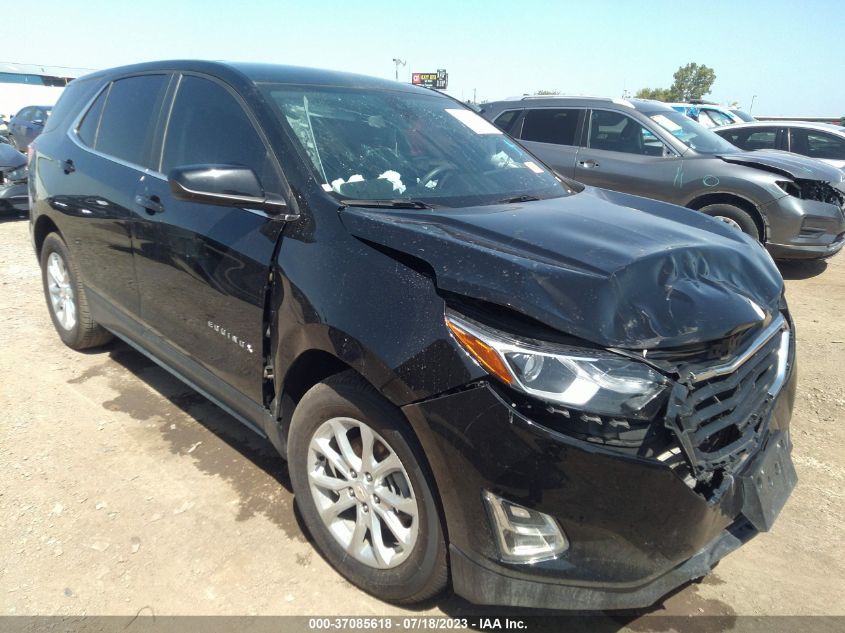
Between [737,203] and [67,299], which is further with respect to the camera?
[737,203]

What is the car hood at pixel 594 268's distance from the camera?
1751 millimetres

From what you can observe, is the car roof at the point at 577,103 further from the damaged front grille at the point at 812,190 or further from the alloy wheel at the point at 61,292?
the alloy wheel at the point at 61,292

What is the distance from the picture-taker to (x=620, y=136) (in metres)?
7.41

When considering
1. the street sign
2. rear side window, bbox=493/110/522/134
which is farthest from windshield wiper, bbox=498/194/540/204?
the street sign

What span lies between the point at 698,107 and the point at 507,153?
13190mm

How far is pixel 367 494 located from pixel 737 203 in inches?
238

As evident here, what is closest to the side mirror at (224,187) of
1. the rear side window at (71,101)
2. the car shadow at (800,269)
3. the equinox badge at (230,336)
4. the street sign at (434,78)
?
the equinox badge at (230,336)

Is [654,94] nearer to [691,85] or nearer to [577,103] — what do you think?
[691,85]

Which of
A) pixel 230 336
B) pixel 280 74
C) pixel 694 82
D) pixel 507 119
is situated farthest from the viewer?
pixel 694 82

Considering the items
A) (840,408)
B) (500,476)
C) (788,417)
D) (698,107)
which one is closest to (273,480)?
(500,476)

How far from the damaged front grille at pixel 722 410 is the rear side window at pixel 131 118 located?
2752 millimetres

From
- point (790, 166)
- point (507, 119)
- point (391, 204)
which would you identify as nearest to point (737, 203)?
point (790, 166)

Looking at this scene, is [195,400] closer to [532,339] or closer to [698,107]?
[532,339]

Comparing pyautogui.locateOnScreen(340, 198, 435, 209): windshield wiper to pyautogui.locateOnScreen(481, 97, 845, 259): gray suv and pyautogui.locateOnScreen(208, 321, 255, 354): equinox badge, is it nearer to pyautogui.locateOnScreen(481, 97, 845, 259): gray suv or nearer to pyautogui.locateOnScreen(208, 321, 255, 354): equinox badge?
pyautogui.locateOnScreen(208, 321, 255, 354): equinox badge
